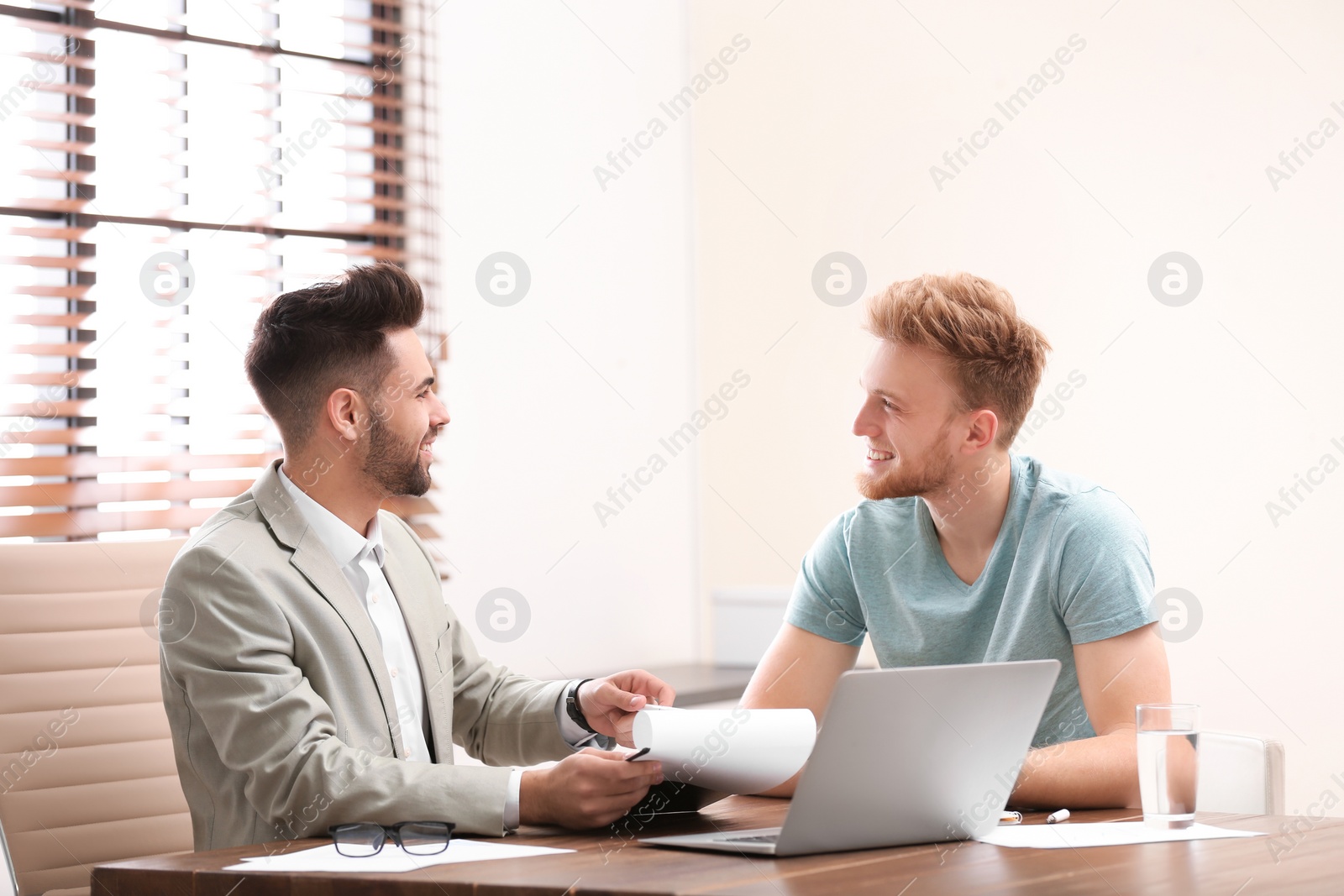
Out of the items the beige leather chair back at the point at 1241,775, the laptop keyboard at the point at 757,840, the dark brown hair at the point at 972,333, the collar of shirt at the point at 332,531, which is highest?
the dark brown hair at the point at 972,333

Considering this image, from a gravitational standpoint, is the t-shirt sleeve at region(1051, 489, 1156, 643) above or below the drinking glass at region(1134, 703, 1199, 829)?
above

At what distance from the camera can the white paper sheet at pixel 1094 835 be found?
4.04ft

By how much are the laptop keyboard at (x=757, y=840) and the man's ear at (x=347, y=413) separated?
83cm

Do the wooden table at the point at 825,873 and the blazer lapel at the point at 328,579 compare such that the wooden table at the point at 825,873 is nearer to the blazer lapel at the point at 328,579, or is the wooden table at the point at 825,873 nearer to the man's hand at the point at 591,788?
the man's hand at the point at 591,788

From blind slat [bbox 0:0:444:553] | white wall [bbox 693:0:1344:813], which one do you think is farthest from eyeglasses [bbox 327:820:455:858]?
white wall [bbox 693:0:1344:813]

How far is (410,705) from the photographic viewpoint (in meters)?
1.73

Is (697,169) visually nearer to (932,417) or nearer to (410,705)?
(932,417)

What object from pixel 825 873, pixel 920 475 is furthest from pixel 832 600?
pixel 825 873

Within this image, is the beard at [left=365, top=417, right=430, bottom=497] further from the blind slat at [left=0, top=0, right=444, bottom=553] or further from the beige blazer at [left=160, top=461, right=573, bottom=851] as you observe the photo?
the blind slat at [left=0, top=0, right=444, bottom=553]

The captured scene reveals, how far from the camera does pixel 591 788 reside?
131 centimetres

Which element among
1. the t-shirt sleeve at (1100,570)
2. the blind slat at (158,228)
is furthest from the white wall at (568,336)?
the t-shirt sleeve at (1100,570)

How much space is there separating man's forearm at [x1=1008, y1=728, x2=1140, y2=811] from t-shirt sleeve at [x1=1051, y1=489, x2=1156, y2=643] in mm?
202

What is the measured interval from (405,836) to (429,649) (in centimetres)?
59

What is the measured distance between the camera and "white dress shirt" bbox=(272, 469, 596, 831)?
171cm
